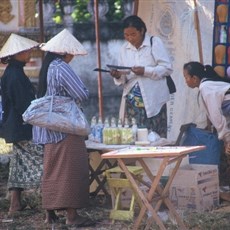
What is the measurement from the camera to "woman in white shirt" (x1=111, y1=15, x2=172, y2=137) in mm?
8555

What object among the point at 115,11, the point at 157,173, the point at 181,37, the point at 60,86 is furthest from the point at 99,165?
the point at 115,11

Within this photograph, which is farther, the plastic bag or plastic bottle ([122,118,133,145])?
plastic bottle ([122,118,133,145])

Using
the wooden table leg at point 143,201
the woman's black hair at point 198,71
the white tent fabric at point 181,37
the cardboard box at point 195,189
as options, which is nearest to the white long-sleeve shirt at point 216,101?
the woman's black hair at point 198,71

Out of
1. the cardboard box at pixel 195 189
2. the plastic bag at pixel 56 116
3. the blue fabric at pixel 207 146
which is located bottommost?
the cardboard box at pixel 195 189

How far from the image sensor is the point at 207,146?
8742 mm

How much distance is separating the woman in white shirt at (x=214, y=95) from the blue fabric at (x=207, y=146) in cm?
43

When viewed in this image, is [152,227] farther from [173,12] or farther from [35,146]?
[173,12]

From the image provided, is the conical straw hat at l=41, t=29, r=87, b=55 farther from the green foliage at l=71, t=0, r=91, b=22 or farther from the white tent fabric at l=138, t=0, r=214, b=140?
the green foliage at l=71, t=0, r=91, b=22

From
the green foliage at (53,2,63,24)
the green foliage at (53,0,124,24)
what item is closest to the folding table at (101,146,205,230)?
the green foliage at (53,2,63,24)

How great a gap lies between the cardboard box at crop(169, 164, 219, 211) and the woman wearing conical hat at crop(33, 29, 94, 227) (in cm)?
103

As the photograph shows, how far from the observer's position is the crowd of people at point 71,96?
→ 24.4ft

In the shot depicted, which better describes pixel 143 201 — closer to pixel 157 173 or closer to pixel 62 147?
pixel 157 173

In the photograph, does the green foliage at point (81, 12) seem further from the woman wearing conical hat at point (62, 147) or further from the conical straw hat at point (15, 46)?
the woman wearing conical hat at point (62, 147)

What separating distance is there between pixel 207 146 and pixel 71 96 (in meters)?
1.90
